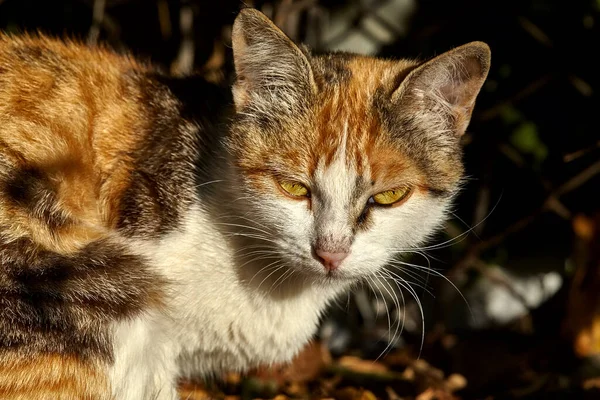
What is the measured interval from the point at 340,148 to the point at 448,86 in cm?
49

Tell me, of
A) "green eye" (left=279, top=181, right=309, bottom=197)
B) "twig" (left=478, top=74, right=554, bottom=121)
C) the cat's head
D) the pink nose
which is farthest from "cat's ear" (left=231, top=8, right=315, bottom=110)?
"twig" (left=478, top=74, right=554, bottom=121)

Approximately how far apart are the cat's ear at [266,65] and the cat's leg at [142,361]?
0.93m

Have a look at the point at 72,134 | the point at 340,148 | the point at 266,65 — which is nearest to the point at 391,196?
the point at 340,148

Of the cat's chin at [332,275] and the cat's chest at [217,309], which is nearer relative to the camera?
the cat's chin at [332,275]

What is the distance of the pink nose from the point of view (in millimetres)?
2414

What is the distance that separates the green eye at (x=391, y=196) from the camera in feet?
8.45

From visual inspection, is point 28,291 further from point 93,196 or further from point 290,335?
point 290,335

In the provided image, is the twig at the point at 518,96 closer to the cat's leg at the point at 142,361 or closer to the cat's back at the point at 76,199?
the cat's back at the point at 76,199

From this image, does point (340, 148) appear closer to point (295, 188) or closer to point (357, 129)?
point (357, 129)

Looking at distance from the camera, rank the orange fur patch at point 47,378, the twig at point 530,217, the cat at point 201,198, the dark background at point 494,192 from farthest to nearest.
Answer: the dark background at point 494,192, the twig at point 530,217, the cat at point 201,198, the orange fur patch at point 47,378

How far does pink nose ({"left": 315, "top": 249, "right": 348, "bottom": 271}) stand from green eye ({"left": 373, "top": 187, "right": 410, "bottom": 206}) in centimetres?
27

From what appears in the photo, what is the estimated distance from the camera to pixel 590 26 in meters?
3.52

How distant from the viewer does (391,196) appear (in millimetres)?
2598

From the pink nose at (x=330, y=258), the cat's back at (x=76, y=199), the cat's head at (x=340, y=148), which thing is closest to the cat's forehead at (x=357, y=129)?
the cat's head at (x=340, y=148)
